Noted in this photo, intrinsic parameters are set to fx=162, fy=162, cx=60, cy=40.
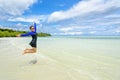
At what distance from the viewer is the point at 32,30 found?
834 cm

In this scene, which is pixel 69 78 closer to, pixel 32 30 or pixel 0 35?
pixel 32 30

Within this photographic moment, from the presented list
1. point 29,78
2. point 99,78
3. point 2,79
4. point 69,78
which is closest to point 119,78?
point 99,78

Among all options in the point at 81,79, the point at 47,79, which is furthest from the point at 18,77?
the point at 81,79

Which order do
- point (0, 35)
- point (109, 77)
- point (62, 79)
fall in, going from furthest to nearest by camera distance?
1. point (0, 35)
2. point (109, 77)
3. point (62, 79)

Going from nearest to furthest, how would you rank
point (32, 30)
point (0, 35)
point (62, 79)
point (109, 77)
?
point (62, 79) < point (109, 77) < point (32, 30) < point (0, 35)

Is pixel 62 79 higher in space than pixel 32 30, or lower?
lower

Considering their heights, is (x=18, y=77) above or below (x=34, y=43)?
below

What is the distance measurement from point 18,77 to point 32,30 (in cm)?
305

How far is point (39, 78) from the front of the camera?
228 inches

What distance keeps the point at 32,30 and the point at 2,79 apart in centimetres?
332

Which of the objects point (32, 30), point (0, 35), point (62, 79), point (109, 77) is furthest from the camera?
point (0, 35)

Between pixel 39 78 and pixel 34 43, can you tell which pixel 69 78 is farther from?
pixel 34 43

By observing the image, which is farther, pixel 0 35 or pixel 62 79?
pixel 0 35

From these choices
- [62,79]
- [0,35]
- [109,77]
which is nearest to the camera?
[62,79]
